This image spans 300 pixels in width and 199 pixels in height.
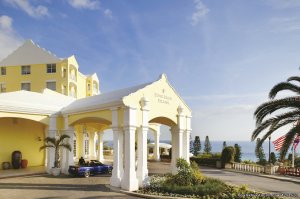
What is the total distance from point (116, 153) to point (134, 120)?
2.53 meters

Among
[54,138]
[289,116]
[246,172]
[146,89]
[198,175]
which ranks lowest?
[246,172]

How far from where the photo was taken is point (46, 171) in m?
24.3

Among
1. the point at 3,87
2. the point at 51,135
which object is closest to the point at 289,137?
the point at 51,135

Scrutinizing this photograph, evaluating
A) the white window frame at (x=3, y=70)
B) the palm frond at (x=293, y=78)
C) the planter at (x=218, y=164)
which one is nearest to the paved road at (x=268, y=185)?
the palm frond at (x=293, y=78)

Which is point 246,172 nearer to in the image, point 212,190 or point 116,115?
point 212,190

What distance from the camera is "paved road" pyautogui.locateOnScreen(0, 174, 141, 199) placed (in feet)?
51.9

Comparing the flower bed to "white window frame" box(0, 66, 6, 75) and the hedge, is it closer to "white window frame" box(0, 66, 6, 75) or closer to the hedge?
the hedge

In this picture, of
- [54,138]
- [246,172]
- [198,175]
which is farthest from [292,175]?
[54,138]

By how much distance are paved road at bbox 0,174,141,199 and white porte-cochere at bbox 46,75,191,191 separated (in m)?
1.52

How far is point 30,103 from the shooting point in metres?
23.2

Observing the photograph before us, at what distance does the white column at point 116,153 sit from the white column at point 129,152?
65 cm

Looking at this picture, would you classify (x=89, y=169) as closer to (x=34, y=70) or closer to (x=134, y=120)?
(x=134, y=120)

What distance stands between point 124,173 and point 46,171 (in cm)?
968

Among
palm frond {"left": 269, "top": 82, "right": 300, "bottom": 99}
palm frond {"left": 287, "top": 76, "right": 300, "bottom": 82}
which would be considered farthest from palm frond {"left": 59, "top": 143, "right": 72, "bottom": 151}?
palm frond {"left": 287, "top": 76, "right": 300, "bottom": 82}
